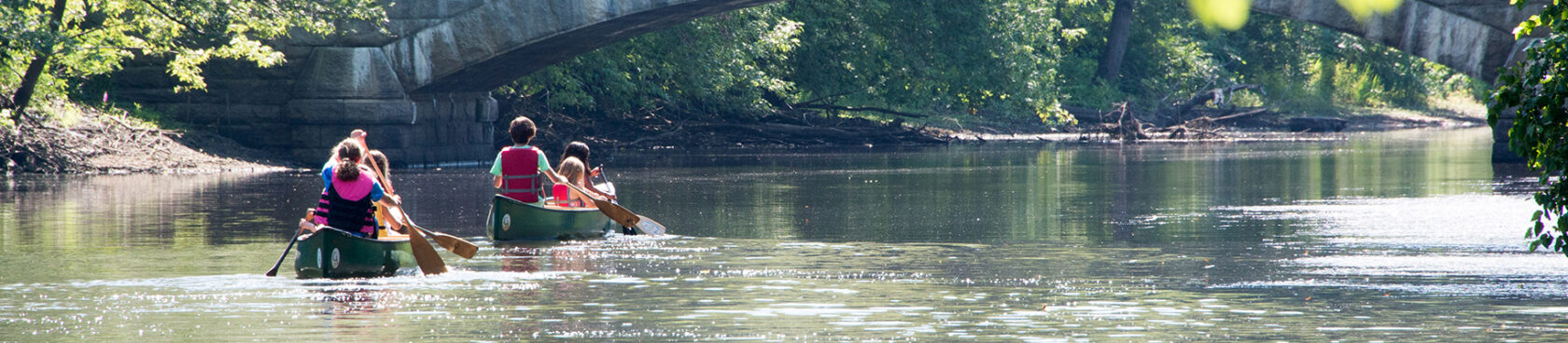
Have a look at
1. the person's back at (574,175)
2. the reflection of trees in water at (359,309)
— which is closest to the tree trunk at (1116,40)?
the person's back at (574,175)

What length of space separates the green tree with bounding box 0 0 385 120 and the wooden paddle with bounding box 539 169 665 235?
1078 centimetres

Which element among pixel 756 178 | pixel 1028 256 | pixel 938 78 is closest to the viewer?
pixel 1028 256

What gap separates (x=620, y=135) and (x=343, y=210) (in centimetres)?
2788

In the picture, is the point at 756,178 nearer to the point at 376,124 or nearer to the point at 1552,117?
the point at 376,124

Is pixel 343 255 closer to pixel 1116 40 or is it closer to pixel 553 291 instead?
pixel 553 291

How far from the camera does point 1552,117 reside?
6.70m

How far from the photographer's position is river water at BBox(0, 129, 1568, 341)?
349 inches

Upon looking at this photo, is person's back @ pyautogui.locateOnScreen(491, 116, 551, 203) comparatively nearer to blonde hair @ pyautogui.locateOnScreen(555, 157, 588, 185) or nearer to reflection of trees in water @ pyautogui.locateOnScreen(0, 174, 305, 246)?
blonde hair @ pyautogui.locateOnScreen(555, 157, 588, 185)

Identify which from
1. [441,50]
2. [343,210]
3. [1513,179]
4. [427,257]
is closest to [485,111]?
[441,50]

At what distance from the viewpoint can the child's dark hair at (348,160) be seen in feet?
36.6

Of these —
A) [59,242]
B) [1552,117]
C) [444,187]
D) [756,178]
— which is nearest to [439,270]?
[59,242]

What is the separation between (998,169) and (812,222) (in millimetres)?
12098

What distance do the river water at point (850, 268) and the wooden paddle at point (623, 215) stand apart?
0.26 metres

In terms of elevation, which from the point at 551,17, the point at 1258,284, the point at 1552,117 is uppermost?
the point at 551,17
